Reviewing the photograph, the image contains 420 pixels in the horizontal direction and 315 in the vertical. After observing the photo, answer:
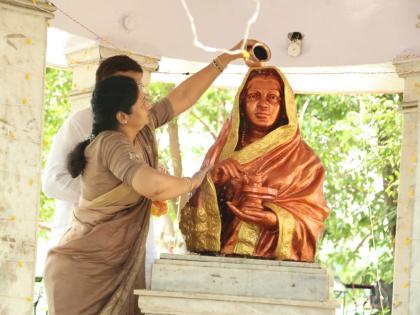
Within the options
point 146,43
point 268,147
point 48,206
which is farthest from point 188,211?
point 48,206

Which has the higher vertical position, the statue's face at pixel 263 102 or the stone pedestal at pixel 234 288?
the statue's face at pixel 263 102

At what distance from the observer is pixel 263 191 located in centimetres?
703

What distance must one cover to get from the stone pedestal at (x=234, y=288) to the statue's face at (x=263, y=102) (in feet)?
3.62

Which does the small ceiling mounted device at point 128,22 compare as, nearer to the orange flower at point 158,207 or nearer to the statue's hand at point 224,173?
the statue's hand at point 224,173

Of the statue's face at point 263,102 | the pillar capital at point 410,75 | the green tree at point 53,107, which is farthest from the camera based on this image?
the green tree at point 53,107

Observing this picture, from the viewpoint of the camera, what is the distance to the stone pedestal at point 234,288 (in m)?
6.45

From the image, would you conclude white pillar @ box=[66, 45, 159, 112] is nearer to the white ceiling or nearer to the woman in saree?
the white ceiling

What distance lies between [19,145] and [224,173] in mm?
1306

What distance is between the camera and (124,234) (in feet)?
21.4

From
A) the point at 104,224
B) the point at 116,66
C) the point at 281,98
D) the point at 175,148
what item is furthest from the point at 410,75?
the point at 175,148

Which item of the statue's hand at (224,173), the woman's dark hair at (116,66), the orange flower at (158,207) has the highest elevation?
the woman's dark hair at (116,66)

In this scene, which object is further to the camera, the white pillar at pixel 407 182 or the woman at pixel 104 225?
the white pillar at pixel 407 182

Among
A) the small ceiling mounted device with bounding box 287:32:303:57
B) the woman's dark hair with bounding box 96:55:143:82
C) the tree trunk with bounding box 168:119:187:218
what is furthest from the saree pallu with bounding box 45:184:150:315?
the tree trunk with bounding box 168:119:187:218

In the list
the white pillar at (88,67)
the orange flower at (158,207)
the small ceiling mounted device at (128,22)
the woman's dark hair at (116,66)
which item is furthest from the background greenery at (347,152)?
the woman's dark hair at (116,66)
